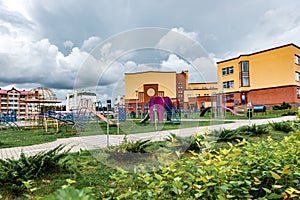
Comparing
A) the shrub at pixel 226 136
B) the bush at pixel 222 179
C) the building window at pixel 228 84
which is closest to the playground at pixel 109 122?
the shrub at pixel 226 136

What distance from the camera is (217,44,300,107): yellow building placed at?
2611 centimetres

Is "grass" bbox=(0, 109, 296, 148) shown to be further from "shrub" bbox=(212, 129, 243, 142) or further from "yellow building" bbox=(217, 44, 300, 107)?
"yellow building" bbox=(217, 44, 300, 107)

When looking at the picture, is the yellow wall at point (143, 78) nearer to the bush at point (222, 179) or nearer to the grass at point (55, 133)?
the grass at point (55, 133)

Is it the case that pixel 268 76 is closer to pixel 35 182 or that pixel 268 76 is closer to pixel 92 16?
pixel 92 16

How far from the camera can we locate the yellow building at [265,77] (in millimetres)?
26109

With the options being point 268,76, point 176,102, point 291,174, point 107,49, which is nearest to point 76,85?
point 107,49

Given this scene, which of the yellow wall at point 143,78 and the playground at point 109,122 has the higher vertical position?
the yellow wall at point 143,78

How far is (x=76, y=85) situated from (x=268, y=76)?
28465mm

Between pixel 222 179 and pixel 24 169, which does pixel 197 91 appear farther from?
pixel 222 179

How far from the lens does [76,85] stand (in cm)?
413

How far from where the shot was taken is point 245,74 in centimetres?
3034

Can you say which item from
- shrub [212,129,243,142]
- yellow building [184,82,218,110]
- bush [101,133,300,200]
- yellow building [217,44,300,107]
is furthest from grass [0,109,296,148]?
yellow building [217,44,300,107]

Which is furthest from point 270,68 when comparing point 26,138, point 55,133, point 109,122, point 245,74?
point 26,138

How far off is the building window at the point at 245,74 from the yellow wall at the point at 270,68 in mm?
402
